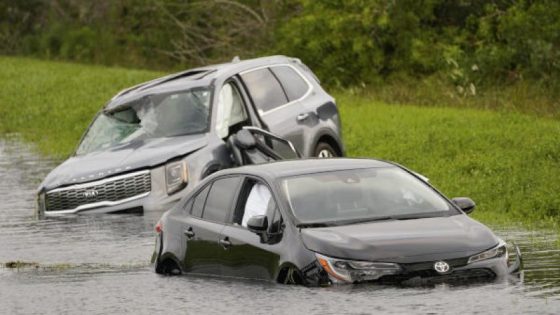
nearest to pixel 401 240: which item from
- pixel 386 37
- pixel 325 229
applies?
pixel 325 229

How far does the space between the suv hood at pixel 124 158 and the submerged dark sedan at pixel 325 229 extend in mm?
4802

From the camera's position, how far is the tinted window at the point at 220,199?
13.9 m

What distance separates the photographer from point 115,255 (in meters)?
16.6

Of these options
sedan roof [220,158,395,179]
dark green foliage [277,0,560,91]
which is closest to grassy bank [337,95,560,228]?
sedan roof [220,158,395,179]

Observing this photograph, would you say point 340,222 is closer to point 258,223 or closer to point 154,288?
point 258,223

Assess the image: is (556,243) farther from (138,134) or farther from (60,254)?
(138,134)

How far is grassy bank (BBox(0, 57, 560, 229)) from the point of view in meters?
20.6

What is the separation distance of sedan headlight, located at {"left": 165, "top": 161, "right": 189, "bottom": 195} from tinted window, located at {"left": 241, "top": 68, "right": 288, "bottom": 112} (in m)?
1.60

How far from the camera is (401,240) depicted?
40.4 ft

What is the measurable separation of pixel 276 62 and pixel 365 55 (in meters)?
24.2

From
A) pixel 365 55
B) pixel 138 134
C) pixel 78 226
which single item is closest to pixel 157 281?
pixel 78 226

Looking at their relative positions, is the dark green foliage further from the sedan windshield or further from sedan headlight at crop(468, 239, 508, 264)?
sedan headlight at crop(468, 239, 508, 264)

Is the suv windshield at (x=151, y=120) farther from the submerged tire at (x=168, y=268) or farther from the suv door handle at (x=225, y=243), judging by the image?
Result: the suv door handle at (x=225, y=243)

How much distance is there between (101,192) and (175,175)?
0.94 meters
